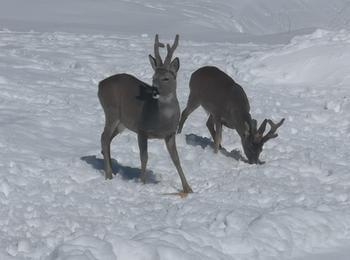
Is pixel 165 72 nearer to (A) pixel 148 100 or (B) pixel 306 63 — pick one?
(A) pixel 148 100

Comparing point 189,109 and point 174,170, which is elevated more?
point 189,109

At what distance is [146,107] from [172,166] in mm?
1231

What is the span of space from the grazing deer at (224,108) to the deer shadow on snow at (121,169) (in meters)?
1.41

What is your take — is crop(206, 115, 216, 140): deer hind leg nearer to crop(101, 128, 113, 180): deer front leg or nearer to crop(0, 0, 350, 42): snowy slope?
crop(101, 128, 113, 180): deer front leg

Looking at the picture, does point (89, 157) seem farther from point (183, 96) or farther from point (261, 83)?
point (261, 83)

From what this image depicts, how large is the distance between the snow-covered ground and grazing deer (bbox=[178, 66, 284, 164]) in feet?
0.83

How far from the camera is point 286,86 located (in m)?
15.4

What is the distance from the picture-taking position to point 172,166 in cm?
1072

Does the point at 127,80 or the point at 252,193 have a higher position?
the point at 127,80

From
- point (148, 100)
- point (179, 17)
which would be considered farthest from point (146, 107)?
point (179, 17)

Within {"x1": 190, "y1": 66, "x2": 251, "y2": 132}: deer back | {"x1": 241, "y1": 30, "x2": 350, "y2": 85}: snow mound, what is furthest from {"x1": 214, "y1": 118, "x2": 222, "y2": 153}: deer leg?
{"x1": 241, "y1": 30, "x2": 350, "y2": 85}: snow mound

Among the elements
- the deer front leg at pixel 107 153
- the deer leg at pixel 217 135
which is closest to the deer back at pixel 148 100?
the deer front leg at pixel 107 153

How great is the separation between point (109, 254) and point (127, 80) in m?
3.80

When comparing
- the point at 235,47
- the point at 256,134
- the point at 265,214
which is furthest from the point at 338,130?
the point at 235,47
